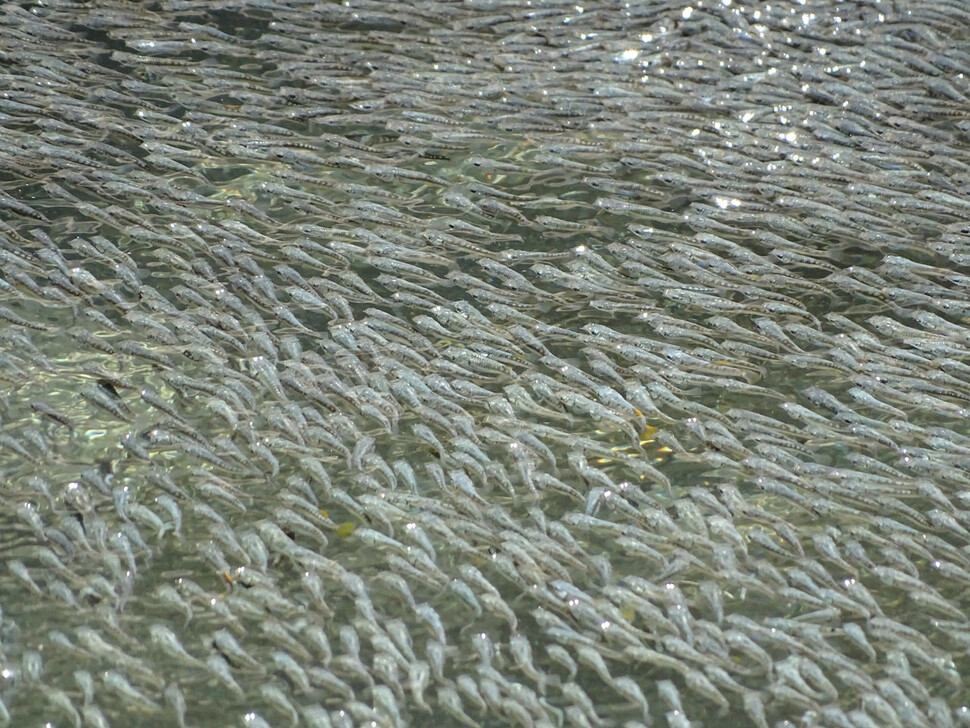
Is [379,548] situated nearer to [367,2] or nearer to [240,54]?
[240,54]

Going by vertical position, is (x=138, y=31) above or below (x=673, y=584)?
above

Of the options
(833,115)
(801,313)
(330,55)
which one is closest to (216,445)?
(801,313)

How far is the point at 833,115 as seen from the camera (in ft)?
21.0

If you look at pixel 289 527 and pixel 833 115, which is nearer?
pixel 289 527

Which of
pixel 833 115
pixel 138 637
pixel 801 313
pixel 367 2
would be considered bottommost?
pixel 138 637

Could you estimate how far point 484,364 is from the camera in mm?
4781

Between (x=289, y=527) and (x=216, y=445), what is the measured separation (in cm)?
50

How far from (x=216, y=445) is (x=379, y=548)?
780mm

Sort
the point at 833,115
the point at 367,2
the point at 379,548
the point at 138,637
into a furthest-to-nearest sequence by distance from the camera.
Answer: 1. the point at 367,2
2. the point at 833,115
3. the point at 379,548
4. the point at 138,637

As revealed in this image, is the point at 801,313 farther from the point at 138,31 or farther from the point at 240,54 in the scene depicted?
the point at 138,31

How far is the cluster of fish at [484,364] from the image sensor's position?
3.65 meters

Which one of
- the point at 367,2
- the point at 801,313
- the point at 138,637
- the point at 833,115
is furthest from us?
the point at 367,2

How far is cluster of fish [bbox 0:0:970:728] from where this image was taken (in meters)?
3.65

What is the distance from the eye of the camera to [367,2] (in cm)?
733
